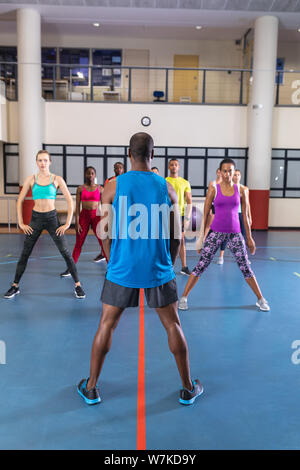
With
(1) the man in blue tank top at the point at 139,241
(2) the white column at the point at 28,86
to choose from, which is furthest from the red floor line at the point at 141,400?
(2) the white column at the point at 28,86

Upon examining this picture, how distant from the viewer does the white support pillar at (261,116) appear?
11094mm

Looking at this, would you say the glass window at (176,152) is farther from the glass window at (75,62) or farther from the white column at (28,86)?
the glass window at (75,62)

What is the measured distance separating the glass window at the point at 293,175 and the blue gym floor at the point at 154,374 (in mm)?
7679

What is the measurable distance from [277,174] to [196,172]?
240 centimetres

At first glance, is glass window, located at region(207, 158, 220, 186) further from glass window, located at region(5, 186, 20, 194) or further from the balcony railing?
glass window, located at region(5, 186, 20, 194)

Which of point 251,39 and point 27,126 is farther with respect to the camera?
point 251,39

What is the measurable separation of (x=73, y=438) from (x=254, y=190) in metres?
10.3

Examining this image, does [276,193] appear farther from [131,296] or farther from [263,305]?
[131,296]

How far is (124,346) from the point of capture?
339 cm

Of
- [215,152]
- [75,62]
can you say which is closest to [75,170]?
[215,152]

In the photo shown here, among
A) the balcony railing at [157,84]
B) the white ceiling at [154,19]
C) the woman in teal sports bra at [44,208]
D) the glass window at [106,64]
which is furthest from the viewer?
the glass window at [106,64]
